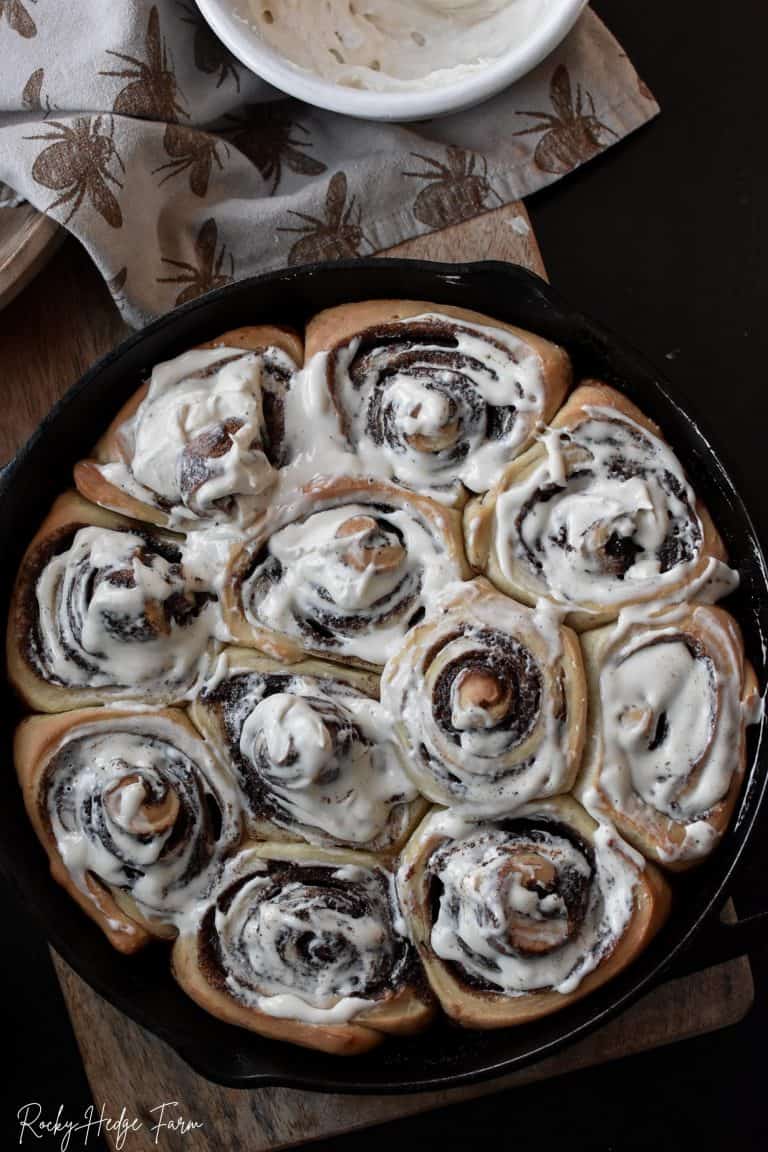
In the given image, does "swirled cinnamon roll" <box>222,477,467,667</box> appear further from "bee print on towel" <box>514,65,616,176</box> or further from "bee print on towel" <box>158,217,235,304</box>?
"bee print on towel" <box>514,65,616,176</box>

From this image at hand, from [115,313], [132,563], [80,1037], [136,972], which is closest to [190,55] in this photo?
[115,313]

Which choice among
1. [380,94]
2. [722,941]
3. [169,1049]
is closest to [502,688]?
[722,941]

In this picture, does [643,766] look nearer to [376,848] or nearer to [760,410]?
[376,848]

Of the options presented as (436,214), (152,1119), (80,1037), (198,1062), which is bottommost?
(152,1119)

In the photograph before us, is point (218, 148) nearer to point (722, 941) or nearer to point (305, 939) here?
point (305, 939)

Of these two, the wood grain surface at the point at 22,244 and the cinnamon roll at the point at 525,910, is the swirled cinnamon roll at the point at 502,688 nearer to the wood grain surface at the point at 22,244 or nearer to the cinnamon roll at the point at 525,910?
the cinnamon roll at the point at 525,910
